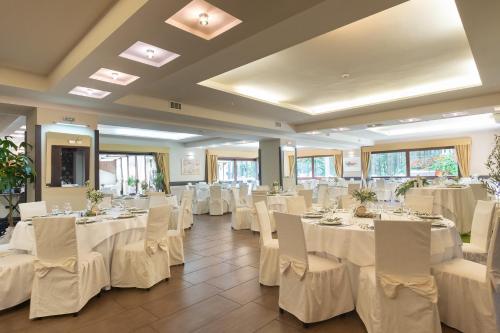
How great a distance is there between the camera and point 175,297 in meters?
3.24

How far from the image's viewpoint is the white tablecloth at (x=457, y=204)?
6.17 meters

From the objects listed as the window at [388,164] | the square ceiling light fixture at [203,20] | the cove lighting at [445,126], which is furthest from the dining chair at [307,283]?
the window at [388,164]

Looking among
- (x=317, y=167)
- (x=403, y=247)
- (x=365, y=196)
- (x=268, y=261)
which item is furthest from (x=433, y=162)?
(x=403, y=247)

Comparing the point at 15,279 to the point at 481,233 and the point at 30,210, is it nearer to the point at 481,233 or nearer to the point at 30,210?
the point at 30,210

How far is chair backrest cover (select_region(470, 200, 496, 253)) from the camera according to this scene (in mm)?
3154

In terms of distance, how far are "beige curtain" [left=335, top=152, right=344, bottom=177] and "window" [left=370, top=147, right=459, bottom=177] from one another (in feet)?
5.37

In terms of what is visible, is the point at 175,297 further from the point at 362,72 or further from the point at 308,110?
the point at 308,110

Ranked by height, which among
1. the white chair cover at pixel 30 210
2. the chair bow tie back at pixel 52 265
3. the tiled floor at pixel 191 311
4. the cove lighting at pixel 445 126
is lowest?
the tiled floor at pixel 191 311

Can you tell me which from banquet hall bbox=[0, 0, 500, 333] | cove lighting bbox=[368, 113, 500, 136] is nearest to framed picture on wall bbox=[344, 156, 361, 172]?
cove lighting bbox=[368, 113, 500, 136]

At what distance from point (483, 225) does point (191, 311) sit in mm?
3314

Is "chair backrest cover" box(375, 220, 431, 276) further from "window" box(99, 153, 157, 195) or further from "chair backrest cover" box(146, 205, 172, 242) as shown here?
"window" box(99, 153, 157, 195)

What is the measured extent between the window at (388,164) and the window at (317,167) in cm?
232

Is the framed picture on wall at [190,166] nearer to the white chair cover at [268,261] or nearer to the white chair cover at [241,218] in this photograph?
the white chair cover at [241,218]

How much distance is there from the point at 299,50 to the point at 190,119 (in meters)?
3.60
